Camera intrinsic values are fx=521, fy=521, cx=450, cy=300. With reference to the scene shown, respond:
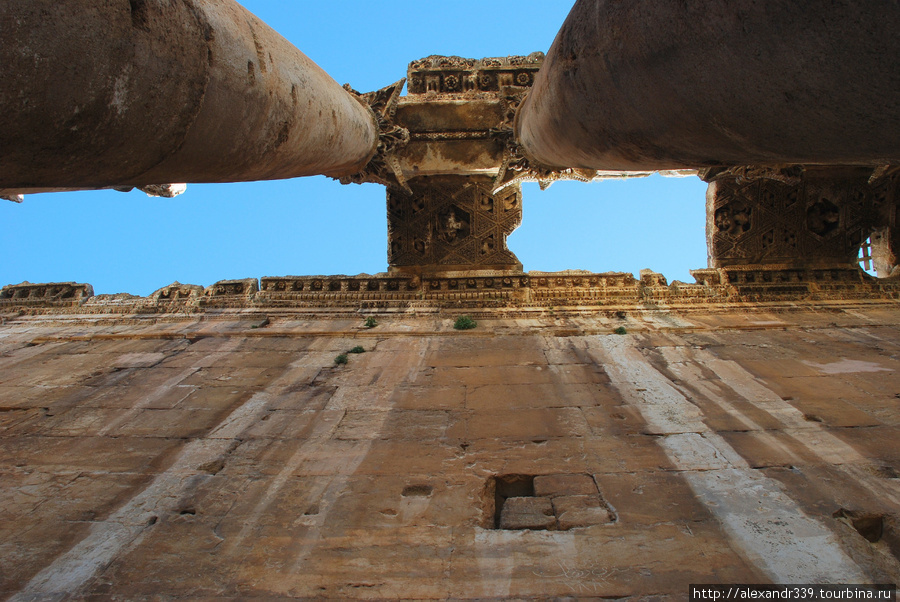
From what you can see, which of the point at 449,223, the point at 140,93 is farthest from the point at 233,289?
the point at 140,93

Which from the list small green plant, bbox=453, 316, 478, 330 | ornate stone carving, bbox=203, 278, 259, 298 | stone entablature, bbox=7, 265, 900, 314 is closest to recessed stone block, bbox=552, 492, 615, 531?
small green plant, bbox=453, 316, 478, 330

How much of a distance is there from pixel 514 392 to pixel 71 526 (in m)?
3.68

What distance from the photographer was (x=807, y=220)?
27.6 ft

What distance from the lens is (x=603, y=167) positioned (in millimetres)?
4773

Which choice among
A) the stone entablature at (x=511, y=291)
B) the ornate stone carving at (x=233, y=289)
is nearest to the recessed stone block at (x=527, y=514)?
the stone entablature at (x=511, y=291)

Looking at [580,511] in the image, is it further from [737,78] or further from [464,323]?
[464,323]

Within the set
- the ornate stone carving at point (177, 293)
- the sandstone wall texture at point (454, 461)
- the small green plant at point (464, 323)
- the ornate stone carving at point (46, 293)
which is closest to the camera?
the sandstone wall texture at point (454, 461)

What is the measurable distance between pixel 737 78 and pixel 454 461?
3142mm

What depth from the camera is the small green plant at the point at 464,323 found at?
6.98 m

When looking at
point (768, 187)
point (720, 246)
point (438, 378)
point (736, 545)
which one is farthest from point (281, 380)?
point (768, 187)

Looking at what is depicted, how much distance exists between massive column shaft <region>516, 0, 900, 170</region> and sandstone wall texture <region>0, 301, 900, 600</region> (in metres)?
2.23

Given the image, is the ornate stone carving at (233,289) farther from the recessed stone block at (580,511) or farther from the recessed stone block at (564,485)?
the recessed stone block at (580,511)

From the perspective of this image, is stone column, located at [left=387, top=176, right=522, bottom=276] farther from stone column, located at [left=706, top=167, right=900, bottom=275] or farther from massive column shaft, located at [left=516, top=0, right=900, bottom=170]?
massive column shaft, located at [left=516, top=0, right=900, bottom=170]

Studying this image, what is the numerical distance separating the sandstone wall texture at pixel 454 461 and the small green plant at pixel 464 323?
22 cm
